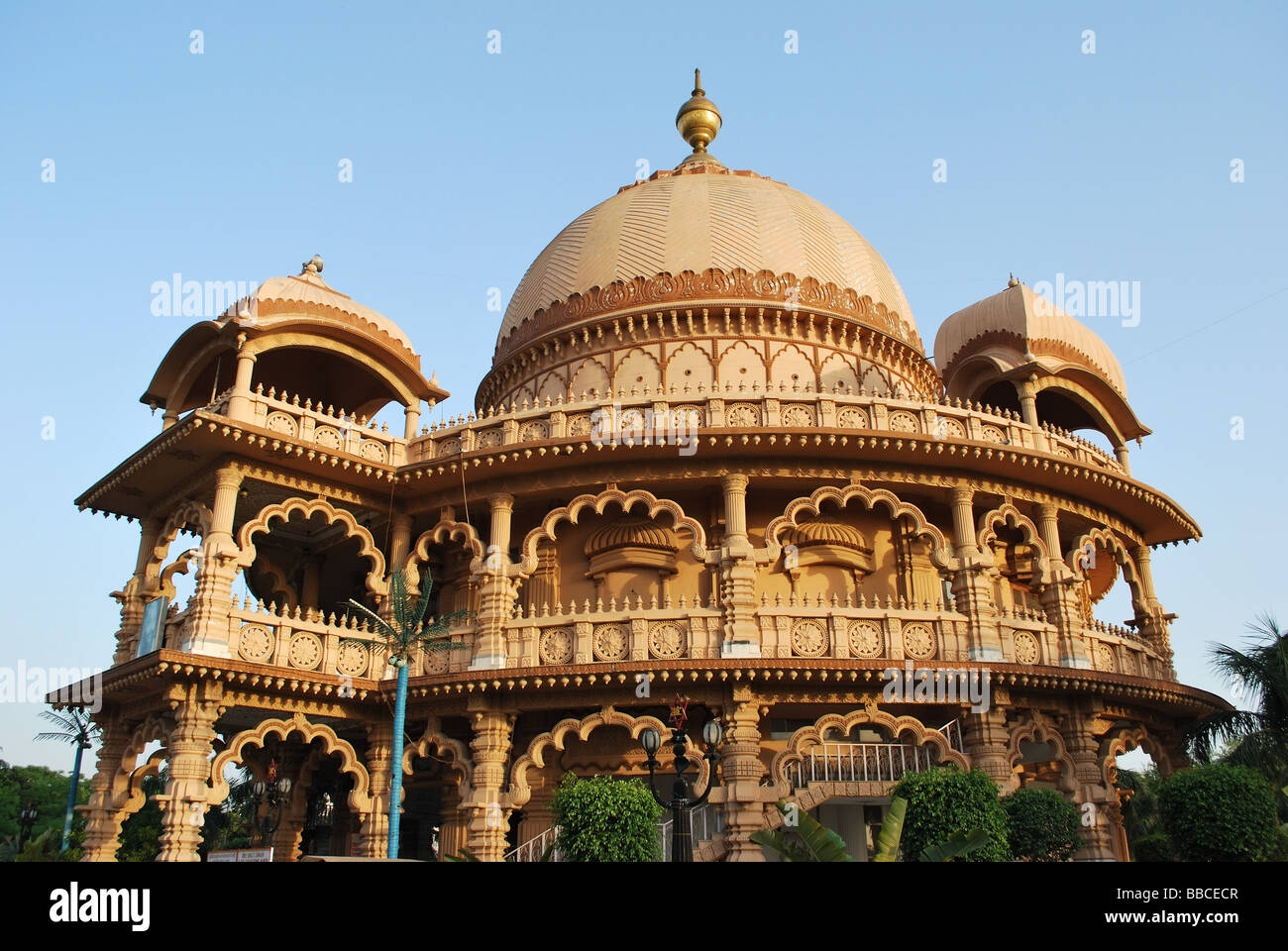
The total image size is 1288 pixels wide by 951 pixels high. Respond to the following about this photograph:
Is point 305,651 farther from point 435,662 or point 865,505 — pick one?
point 865,505

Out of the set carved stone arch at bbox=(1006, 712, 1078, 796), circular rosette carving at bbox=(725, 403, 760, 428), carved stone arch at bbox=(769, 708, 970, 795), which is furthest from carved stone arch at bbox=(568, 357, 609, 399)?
carved stone arch at bbox=(1006, 712, 1078, 796)

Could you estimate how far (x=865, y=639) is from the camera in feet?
57.2

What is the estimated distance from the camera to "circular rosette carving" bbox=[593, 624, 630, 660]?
17453 mm

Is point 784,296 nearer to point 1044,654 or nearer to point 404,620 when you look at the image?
point 1044,654

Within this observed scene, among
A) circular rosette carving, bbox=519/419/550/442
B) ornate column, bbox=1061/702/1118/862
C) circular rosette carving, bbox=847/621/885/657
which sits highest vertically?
circular rosette carving, bbox=519/419/550/442

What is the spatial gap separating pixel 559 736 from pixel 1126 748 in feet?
34.1

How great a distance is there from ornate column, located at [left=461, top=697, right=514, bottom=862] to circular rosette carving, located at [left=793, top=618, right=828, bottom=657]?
16.3ft

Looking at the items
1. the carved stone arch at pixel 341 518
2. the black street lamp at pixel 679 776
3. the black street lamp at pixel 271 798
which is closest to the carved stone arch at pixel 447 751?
the carved stone arch at pixel 341 518

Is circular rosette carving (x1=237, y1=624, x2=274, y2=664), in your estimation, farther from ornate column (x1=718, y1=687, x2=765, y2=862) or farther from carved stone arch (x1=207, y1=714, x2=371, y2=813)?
ornate column (x1=718, y1=687, x2=765, y2=862)

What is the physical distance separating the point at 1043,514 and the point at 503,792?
11193 millimetres

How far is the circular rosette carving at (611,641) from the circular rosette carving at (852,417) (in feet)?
17.9

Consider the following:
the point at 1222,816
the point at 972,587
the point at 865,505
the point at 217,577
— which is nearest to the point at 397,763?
the point at 217,577

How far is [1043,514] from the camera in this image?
20266 millimetres
